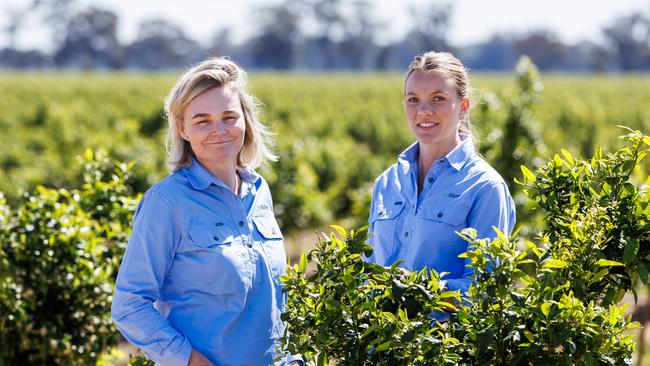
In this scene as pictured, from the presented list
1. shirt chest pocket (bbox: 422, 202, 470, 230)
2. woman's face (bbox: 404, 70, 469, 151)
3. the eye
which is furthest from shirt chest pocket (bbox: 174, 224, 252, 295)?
woman's face (bbox: 404, 70, 469, 151)

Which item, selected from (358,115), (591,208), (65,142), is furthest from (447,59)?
(358,115)

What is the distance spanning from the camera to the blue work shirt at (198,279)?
2.24 m

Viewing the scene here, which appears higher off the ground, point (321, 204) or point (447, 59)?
point (447, 59)

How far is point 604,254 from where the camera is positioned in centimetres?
213

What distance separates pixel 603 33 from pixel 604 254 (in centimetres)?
8919

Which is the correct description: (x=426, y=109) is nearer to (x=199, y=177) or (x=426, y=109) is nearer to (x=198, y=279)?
(x=199, y=177)

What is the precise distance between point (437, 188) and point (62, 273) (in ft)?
6.23

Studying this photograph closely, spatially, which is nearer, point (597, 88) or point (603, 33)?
point (597, 88)

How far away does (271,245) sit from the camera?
2.50 metres

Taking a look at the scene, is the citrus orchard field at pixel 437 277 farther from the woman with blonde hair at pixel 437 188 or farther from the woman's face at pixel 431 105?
the woman's face at pixel 431 105

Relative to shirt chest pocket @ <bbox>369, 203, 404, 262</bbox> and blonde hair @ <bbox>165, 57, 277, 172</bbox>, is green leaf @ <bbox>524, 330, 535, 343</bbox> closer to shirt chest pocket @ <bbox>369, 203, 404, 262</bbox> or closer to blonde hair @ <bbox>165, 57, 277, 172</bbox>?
shirt chest pocket @ <bbox>369, 203, 404, 262</bbox>

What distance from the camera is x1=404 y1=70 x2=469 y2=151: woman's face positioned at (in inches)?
102

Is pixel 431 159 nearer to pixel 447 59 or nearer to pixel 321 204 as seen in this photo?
pixel 447 59

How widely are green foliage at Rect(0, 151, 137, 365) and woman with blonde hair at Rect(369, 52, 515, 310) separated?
134 cm
